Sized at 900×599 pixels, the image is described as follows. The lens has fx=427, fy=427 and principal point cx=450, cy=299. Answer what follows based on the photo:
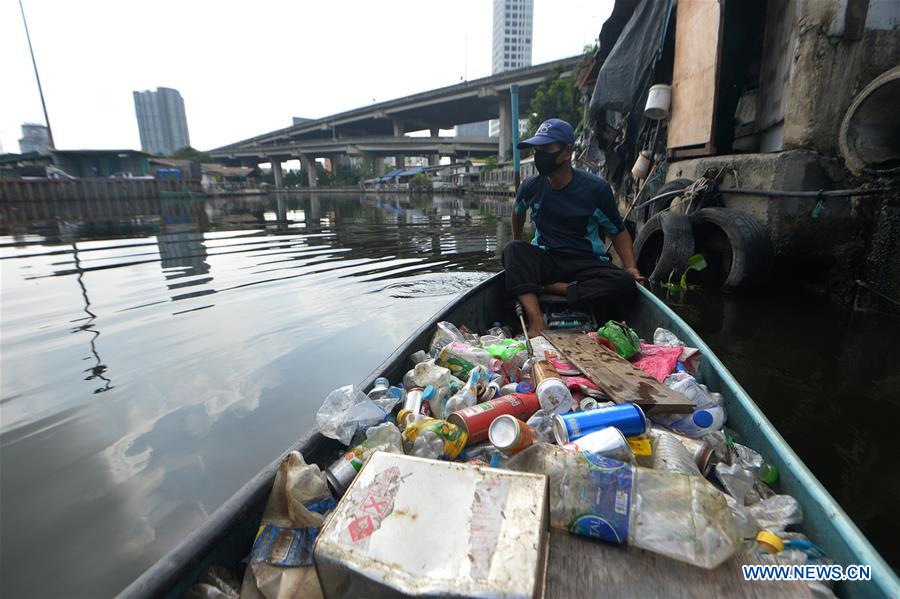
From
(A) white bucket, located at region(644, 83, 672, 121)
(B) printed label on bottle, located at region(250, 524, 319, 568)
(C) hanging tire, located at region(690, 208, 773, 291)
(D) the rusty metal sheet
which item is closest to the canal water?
(C) hanging tire, located at region(690, 208, 773, 291)

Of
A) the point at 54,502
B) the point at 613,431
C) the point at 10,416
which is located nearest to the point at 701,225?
the point at 613,431

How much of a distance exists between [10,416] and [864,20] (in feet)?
29.2

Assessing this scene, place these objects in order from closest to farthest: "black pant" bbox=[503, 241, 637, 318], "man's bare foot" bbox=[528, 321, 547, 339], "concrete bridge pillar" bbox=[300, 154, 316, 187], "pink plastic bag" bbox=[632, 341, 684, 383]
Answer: "pink plastic bag" bbox=[632, 341, 684, 383]
"man's bare foot" bbox=[528, 321, 547, 339]
"black pant" bbox=[503, 241, 637, 318]
"concrete bridge pillar" bbox=[300, 154, 316, 187]

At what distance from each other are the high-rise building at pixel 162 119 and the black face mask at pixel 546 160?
164770 millimetres

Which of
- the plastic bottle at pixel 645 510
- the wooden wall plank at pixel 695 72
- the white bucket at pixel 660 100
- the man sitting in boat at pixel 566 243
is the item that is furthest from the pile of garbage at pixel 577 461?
the white bucket at pixel 660 100

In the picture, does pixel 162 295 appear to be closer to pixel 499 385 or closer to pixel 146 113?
pixel 499 385

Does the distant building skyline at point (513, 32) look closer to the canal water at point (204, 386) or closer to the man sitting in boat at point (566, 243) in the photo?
the canal water at point (204, 386)

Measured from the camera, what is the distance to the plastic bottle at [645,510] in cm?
120

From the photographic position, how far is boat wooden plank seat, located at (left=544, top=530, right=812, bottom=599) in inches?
44.3

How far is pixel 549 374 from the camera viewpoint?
7.50 feet

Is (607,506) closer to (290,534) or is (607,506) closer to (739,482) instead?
(739,482)

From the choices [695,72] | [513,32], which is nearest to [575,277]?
[695,72]

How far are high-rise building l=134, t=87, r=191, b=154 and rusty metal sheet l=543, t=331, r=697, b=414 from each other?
16588 cm

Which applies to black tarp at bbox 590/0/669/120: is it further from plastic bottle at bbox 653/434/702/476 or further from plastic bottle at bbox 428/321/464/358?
plastic bottle at bbox 653/434/702/476
